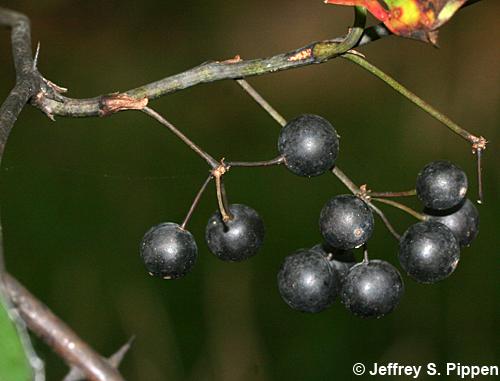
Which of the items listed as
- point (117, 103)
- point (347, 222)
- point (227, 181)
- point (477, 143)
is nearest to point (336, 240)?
point (347, 222)

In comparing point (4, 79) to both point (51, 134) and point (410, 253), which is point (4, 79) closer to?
point (51, 134)

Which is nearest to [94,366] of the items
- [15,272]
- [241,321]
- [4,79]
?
[241,321]

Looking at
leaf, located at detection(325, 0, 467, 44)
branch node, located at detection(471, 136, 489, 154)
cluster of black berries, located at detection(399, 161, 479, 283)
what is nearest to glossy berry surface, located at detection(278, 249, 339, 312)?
cluster of black berries, located at detection(399, 161, 479, 283)

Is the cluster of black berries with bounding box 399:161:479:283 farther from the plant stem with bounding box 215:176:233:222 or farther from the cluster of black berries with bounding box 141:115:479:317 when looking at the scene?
the plant stem with bounding box 215:176:233:222

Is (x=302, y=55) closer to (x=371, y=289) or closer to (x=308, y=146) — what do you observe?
(x=308, y=146)

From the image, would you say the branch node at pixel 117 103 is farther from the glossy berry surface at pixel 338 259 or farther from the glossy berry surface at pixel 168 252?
the glossy berry surface at pixel 338 259

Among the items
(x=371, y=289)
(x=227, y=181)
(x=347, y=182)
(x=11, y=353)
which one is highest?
(x=227, y=181)

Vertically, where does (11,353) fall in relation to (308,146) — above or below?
below
